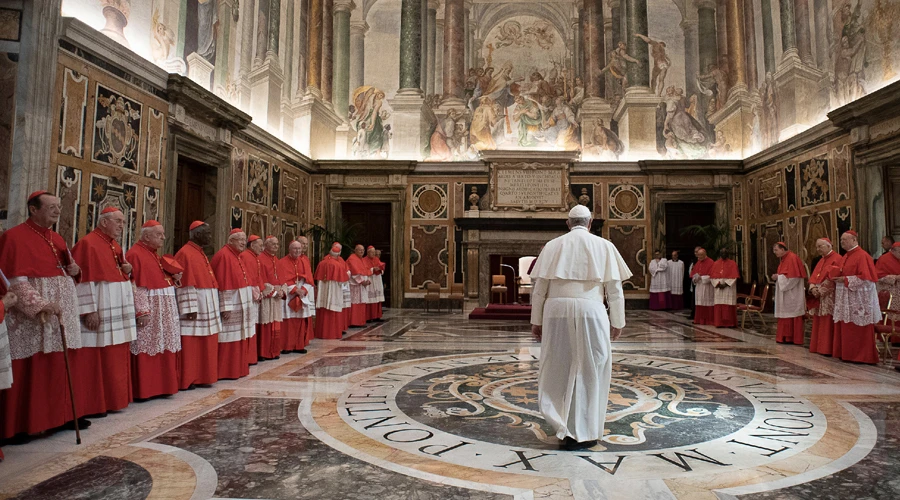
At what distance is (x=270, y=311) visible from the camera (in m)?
6.60

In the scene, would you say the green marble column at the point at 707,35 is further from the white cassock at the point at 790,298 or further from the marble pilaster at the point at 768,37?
the white cassock at the point at 790,298

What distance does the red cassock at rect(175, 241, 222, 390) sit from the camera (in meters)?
4.96

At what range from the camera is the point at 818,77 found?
36.1 feet

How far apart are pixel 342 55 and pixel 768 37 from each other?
11.6m

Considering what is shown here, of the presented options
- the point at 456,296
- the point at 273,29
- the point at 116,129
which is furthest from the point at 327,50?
the point at 116,129

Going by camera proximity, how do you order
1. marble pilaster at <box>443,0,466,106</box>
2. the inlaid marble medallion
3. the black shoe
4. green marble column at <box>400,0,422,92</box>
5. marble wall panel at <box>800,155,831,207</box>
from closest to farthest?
the inlaid marble medallion → the black shoe → marble wall panel at <box>800,155,831,207</box> → green marble column at <box>400,0,422,92</box> → marble pilaster at <box>443,0,466,106</box>

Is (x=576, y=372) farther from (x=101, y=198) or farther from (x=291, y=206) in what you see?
(x=291, y=206)

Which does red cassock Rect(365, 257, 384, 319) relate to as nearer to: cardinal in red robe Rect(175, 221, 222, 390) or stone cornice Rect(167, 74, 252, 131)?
stone cornice Rect(167, 74, 252, 131)

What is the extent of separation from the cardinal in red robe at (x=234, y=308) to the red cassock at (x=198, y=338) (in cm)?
18

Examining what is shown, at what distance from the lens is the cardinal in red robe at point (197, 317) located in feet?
16.3

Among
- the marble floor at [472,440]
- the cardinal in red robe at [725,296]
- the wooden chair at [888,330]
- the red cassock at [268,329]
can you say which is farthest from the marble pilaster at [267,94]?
the wooden chair at [888,330]

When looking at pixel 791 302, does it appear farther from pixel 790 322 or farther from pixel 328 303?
pixel 328 303

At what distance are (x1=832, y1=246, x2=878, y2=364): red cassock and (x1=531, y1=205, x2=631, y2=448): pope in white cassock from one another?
502cm

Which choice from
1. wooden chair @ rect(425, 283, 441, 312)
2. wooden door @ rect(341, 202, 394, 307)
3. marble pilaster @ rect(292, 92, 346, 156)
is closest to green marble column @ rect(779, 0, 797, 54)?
wooden chair @ rect(425, 283, 441, 312)
